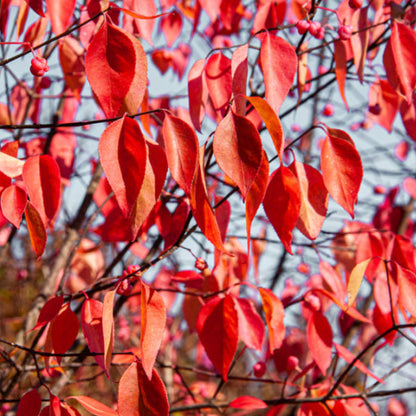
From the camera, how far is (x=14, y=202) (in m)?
0.68

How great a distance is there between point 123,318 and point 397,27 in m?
2.16

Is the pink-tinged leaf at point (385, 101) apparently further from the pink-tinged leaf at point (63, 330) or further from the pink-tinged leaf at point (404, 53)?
the pink-tinged leaf at point (63, 330)

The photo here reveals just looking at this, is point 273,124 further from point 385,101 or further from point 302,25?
point 385,101

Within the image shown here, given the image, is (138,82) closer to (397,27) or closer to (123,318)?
(397,27)

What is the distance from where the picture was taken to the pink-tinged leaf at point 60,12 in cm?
70

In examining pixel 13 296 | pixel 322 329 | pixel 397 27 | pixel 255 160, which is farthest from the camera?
pixel 13 296

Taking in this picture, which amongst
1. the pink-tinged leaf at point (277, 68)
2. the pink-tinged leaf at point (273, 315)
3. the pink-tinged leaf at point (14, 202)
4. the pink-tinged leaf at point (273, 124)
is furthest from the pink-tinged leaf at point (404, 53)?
the pink-tinged leaf at point (14, 202)

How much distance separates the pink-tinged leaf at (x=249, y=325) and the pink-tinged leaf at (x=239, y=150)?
16.2 inches

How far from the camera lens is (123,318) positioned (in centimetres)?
254

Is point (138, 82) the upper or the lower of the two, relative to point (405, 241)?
upper

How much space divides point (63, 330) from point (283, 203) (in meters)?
0.42

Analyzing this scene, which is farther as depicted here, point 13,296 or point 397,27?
point 13,296

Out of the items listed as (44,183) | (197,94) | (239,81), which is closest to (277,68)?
(239,81)

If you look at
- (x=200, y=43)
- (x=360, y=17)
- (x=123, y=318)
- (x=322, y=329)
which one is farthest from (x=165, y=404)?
(x=123, y=318)
